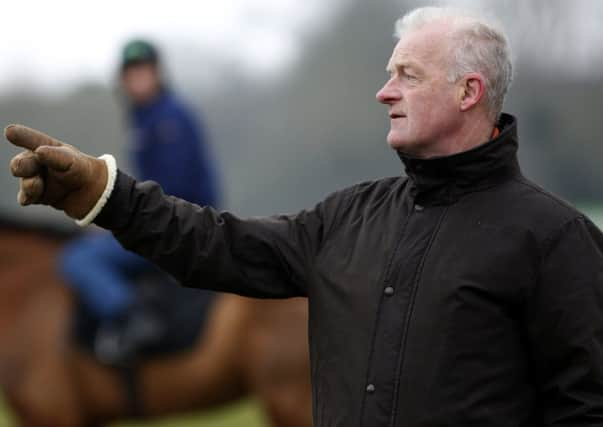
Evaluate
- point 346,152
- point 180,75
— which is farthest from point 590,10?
point 180,75

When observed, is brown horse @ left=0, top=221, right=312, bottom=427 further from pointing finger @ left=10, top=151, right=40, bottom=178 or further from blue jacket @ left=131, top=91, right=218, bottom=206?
pointing finger @ left=10, top=151, right=40, bottom=178

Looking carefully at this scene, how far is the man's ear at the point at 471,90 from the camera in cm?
233

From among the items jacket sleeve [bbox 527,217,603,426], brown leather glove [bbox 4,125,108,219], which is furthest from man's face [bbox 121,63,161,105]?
jacket sleeve [bbox 527,217,603,426]

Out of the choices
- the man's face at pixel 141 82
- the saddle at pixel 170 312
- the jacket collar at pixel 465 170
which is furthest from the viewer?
the man's face at pixel 141 82

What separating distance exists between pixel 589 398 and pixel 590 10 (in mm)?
11192

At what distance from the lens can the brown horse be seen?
5.77 metres

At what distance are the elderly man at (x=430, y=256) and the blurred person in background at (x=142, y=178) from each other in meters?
3.30

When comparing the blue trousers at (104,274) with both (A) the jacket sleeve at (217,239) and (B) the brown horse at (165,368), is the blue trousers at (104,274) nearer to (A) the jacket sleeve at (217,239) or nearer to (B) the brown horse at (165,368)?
(B) the brown horse at (165,368)

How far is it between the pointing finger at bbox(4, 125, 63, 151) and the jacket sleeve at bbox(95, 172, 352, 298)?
186 mm

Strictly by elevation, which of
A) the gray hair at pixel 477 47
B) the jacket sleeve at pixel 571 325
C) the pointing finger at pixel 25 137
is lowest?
the jacket sleeve at pixel 571 325

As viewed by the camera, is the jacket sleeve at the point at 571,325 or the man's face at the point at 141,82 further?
the man's face at the point at 141,82

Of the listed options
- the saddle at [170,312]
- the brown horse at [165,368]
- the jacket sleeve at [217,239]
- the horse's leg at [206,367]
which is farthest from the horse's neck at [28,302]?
the jacket sleeve at [217,239]

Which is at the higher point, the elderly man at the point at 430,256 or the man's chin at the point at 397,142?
the man's chin at the point at 397,142

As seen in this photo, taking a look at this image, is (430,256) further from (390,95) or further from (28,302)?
(28,302)
